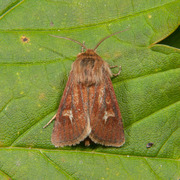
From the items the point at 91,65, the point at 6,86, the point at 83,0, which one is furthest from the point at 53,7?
the point at 6,86

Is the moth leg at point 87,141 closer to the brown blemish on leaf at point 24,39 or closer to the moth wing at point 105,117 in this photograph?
the moth wing at point 105,117

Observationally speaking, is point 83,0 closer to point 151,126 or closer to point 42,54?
point 42,54

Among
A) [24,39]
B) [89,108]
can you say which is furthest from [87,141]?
[24,39]

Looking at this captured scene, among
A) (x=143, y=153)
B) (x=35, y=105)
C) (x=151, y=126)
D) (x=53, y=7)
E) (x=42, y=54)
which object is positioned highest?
(x=53, y=7)

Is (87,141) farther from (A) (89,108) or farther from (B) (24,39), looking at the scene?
(B) (24,39)

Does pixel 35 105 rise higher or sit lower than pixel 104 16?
lower

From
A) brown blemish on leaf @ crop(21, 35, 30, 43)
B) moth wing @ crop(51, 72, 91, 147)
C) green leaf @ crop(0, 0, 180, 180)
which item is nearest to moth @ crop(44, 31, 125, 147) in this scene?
moth wing @ crop(51, 72, 91, 147)

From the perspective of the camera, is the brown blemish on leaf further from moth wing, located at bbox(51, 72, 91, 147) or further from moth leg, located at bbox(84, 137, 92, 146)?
moth leg, located at bbox(84, 137, 92, 146)
